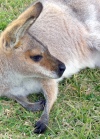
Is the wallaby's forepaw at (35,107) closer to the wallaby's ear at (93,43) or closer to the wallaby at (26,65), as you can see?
the wallaby at (26,65)

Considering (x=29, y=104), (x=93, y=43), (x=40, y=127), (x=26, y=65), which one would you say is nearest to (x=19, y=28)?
(x=26, y=65)

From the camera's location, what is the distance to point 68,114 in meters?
4.34

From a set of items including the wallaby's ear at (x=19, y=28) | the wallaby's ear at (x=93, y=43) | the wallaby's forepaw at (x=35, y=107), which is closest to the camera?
the wallaby's ear at (x=19, y=28)

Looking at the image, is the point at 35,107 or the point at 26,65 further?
the point at 35,107

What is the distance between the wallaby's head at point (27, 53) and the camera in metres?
4.14

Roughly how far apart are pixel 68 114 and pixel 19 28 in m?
1.08

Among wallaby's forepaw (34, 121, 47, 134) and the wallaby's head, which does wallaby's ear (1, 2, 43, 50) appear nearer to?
the wallaby's head

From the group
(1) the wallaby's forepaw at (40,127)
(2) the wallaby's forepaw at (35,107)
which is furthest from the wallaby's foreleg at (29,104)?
(1) the wallaby's forepaw at (40,127)

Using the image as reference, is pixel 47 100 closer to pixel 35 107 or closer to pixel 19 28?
pixel 35 107

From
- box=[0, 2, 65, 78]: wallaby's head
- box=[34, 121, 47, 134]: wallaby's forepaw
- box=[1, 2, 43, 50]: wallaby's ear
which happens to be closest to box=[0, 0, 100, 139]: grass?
box=[34, 121, 47, 134]: wallaby's forepaw

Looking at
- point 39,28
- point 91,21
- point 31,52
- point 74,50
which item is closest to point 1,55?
point 31,52

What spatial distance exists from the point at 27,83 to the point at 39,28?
741mm

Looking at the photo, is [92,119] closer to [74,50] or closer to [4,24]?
[74,50]

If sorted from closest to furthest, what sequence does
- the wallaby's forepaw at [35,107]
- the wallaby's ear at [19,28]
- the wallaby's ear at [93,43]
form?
the wallaby's ear at [19,28]
the wallaby's forepaw at [35,107]
the wallaby's ear at [93,43]
